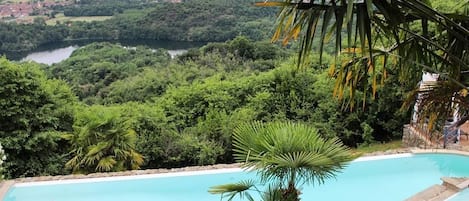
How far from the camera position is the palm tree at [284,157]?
10.4 ft

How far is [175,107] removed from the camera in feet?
37.3

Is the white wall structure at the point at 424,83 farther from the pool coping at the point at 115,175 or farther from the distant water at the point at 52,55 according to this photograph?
the distant water at the point at 52,55

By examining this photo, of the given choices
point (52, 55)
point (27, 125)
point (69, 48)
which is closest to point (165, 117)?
point (27, 125)

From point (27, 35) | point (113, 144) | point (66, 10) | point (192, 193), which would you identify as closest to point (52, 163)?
point (113, 144)

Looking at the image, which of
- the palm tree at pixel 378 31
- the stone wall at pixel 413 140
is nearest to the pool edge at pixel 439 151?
the stone wall at pixel 413 140

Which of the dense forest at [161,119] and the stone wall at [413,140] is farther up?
the dense forest at [161,119]

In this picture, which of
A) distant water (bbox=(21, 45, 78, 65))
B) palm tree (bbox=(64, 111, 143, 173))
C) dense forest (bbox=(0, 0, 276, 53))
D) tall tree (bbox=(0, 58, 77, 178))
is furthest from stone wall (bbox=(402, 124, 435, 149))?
distant water (bbox=(21, 45, 78, 65))

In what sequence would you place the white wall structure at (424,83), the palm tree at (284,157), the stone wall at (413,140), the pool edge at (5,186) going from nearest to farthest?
the palm tree at (284,157)
the white wall structure at (424,83)
the pool edge at (5,186)
the stone wall at (413,140)

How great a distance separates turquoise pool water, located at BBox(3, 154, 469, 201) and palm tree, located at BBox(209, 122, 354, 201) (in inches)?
154

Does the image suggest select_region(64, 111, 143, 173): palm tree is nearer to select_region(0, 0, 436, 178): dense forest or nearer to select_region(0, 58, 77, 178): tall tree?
select_region(0, 0, 436, 178): dense forest

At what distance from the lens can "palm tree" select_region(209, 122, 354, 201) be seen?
318cm

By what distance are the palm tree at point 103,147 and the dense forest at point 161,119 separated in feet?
0.05

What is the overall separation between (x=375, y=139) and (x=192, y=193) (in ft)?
16.8

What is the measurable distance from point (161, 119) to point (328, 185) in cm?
370
